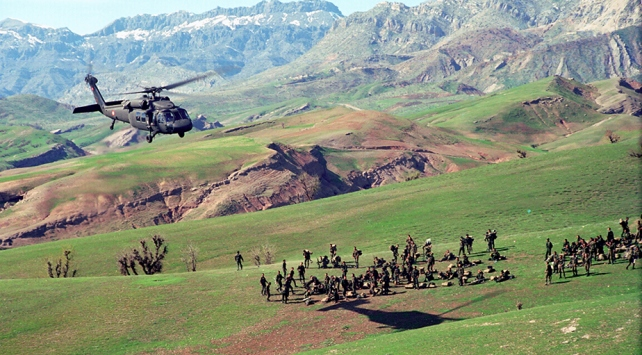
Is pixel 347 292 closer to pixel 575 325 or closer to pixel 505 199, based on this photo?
pixel 575 325

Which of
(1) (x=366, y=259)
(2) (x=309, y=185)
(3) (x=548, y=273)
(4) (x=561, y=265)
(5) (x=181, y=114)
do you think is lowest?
(3) (x=548, y=273)

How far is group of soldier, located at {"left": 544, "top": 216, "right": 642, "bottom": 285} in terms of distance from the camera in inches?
2463

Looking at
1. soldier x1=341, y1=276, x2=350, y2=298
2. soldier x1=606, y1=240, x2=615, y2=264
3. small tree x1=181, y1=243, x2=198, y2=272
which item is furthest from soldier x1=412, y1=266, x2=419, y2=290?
small tree x1=181, y1=243, x2=198, y2=272

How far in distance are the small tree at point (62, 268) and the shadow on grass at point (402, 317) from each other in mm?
47181

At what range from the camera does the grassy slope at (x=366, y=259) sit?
199 ft

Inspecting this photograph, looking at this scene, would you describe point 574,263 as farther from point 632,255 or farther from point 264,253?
point 264,253

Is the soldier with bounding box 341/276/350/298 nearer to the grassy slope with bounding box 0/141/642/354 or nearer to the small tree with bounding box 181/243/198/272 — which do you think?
the grassy slope with bounding box 0/141/642/354

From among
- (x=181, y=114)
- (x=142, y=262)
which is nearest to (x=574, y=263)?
(x=181, y=114)

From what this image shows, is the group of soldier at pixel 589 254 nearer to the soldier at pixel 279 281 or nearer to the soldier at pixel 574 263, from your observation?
the soldier at pixel 574 263

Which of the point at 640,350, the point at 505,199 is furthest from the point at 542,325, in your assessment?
the point at 505,199

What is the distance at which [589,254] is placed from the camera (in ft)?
209

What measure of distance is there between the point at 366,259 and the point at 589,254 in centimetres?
2834

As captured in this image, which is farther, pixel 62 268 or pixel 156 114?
pixel 62 268

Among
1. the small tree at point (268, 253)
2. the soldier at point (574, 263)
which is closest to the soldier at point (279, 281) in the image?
the small tree at point (268, 253)
